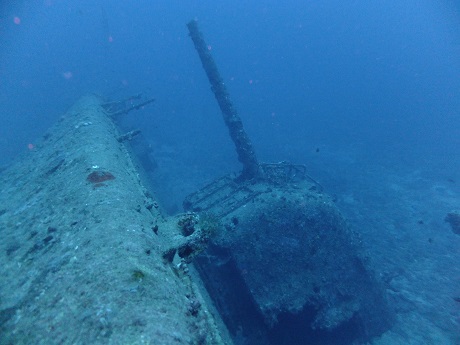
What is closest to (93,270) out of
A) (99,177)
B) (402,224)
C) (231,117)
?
(99,177)

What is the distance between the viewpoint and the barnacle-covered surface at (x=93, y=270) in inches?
73.5

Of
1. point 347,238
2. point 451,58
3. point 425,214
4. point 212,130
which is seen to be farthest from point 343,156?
point 451,58

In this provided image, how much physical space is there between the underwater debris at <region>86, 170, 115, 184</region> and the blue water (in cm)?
1084

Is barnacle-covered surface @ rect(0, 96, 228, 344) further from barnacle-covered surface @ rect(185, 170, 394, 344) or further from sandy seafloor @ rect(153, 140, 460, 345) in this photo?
sandy seafloor @ rect(153, 140, 460, 345)

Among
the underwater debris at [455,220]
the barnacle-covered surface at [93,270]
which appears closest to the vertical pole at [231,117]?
the barnacle-covered surface at [93,270]

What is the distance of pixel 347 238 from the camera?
22.7 ft

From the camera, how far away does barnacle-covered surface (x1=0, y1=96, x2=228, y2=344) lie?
187 centimetres

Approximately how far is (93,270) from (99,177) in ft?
5.98

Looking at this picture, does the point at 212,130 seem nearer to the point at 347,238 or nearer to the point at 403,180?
the point at 403,180

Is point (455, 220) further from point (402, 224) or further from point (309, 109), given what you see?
point (309, 109)

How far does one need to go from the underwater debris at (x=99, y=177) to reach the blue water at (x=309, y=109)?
10842 mm

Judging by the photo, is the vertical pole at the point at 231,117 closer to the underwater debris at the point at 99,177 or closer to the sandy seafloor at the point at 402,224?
the sandy seafloor at the point at 402,224

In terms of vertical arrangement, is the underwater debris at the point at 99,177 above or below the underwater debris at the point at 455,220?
above

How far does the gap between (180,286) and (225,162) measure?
22.1 m
